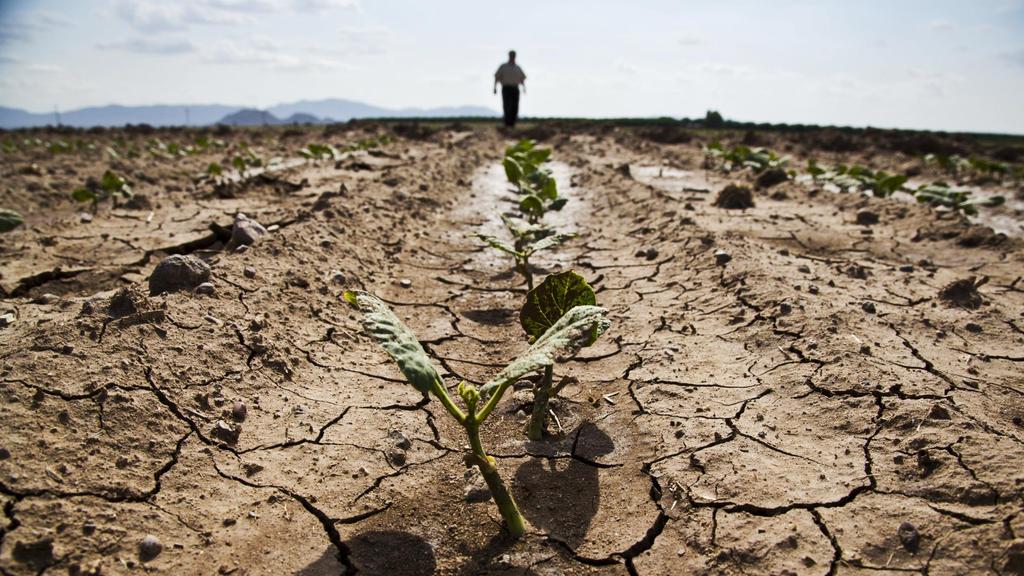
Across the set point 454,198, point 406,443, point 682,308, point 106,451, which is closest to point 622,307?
point 682,308

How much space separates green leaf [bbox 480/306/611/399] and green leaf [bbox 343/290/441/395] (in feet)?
0.56

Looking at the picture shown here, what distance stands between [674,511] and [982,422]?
117 centimetres

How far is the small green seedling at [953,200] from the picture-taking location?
21.7 feet

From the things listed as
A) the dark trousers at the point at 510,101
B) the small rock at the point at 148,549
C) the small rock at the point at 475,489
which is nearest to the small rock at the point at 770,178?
the small rock at the point at 475,489

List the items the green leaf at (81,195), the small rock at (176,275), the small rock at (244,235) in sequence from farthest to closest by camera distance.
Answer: the green leaf at (81,195), the small rock at (244,235), the small rock at (176,275)

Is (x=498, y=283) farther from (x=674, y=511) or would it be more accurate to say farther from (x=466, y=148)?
(x=466, y=148)

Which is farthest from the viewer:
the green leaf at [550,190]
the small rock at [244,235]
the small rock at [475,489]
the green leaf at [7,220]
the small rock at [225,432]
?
the green leaf at [550,190]

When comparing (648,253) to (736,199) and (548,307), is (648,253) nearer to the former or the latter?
(736,199)

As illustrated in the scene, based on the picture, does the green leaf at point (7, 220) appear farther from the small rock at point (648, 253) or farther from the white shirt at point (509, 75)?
the white shirt at point (509, 75)

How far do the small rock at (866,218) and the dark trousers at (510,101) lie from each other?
11.8m

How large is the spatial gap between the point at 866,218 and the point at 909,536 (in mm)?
5277

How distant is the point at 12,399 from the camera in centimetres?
212

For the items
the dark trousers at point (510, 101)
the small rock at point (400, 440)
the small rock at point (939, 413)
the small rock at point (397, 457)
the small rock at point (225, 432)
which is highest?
the dark trousers at point (510, 101)

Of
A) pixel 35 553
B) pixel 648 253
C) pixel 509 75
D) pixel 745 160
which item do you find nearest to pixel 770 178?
pixel 745 160
